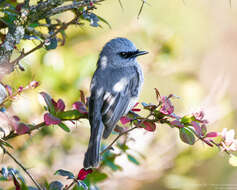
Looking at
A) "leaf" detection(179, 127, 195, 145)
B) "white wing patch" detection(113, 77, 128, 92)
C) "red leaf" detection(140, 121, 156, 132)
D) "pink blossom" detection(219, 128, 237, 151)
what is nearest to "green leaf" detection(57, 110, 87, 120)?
"red leaf" detection(140, 121, 156, 132)

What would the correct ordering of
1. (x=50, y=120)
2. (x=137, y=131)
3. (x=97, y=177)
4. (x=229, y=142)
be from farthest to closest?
(x=137, y=131) → (x=97, y=177) → (x=229, y=142) → (x=50, y=120)

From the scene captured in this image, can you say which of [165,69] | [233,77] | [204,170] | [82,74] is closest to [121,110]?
[82,74]

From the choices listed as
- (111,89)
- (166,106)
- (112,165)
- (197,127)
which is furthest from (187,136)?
(111,89)

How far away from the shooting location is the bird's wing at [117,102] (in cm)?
319

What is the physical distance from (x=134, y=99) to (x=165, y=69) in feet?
2.69

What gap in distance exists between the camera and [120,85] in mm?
3611

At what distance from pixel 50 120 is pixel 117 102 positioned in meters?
1.33

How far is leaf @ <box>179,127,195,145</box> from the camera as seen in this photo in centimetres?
215

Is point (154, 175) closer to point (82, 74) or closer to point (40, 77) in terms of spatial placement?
point (82, 74)

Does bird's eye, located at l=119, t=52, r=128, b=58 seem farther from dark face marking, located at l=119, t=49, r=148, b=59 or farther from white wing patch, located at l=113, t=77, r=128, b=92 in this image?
white wing patch, located at l=113, t=77, r=128, b=92

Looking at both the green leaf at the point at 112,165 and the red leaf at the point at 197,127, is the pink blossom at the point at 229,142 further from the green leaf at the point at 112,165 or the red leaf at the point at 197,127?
the green leaf at the point at 112,165

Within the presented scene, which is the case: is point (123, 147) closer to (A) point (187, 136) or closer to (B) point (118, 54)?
(A) point (187, 136)

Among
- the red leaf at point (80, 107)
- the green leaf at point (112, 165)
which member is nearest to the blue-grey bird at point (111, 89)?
the green leaf at point (112, 165)

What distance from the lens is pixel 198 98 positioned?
4.09m
